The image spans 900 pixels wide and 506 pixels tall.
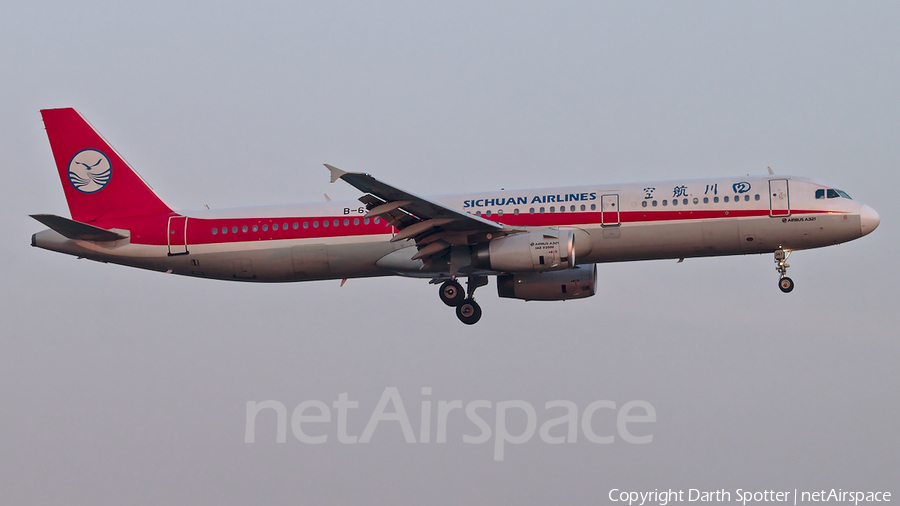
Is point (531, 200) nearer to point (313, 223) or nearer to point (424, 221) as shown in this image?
point (424, 221)

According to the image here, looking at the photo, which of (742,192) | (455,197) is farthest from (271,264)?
(742,192)

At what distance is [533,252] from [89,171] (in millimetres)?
18549

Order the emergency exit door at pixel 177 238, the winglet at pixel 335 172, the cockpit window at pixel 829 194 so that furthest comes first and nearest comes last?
the emergency exit door at pixel 177 238, the cockpit window at pixel 829 194, the winglet at pixel 335 172

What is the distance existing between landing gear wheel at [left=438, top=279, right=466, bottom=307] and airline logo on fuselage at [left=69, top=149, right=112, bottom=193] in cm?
1423

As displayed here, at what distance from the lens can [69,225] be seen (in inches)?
1433

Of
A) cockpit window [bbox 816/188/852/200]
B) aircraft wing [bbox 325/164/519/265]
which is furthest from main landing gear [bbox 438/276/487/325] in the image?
cockpit window [bbox 816/188/852/200]

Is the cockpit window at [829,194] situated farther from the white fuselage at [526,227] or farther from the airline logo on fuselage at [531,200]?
the airline logo on fuselage at [531,200]

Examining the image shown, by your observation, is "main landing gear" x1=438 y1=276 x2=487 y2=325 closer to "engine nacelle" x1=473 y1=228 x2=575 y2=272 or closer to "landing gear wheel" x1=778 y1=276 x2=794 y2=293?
"engine nacelle" x1=473 y1=228 x2=575 y2=272

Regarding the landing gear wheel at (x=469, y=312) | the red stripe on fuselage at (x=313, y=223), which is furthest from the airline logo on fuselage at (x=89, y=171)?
the landing gear wheel at (x=469, y=312)

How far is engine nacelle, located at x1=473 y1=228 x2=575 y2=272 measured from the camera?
33781 millimetres

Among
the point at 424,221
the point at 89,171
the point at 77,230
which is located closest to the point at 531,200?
the point at 424,221

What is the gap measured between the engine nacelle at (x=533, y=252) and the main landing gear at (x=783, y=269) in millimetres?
7191

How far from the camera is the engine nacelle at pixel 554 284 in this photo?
38.3 meters

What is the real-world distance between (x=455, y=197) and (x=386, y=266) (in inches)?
141
